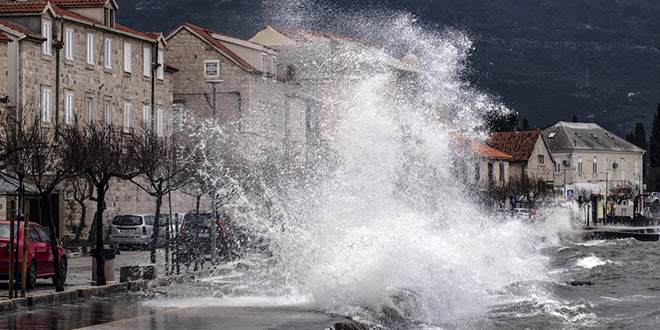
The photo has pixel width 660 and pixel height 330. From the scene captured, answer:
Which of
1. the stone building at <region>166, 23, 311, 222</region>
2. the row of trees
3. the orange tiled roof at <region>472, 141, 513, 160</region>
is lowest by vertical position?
the row of trees

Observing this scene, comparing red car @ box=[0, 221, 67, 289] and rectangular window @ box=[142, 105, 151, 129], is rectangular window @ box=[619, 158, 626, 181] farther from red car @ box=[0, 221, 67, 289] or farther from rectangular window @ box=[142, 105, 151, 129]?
red car @ box=[0, 221, 67, 289]

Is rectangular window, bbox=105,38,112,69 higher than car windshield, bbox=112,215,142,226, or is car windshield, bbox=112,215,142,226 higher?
rectangular window, bbox=105,38,112,69

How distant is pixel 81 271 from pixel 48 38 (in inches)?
771

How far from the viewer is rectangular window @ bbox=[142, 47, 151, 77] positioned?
6245 centimetres

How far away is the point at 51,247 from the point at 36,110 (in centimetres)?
2169

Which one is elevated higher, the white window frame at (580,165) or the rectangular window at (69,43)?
the rectangular window at (69,43)

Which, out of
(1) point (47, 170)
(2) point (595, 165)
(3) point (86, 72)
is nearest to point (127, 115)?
(3) point (86, 72)

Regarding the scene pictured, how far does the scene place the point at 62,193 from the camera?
53750 mm

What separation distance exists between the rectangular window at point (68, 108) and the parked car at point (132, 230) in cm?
525

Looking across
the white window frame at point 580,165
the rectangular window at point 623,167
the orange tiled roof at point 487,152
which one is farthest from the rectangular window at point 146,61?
the rectangular window at point 623,167

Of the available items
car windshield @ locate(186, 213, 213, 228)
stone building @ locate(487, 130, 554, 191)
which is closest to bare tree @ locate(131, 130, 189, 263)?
car windshield @ locate(186, 213, 213, 228)

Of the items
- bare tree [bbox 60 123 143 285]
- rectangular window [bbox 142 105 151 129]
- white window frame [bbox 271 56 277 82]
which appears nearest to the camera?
bare tree [bbox 60 123 143 285]

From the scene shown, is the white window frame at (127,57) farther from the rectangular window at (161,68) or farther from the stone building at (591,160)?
the stone building at (591,160)

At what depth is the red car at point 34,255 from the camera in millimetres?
27141
